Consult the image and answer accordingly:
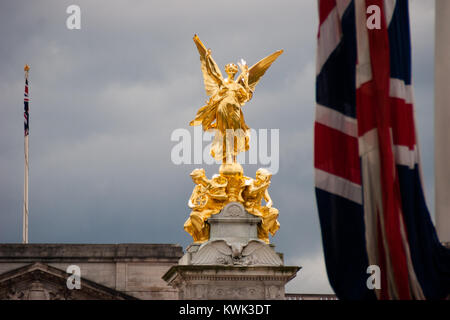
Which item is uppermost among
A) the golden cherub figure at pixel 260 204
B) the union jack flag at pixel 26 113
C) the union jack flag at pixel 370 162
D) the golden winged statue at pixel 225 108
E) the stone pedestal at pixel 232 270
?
the union jack flag at pixel 26 113

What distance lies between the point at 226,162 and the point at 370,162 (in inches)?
898

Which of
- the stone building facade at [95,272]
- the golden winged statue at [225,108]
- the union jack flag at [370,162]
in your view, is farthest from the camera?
the stone building facade at [95,272]

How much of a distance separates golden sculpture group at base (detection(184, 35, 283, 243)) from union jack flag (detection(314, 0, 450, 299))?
21419mm

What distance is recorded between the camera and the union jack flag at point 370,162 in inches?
482

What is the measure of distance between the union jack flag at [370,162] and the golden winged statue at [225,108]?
2226 centimetres

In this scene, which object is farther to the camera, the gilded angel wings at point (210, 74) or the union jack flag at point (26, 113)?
the union jack flag at point (26, 113)

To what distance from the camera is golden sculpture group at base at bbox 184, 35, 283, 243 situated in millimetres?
34250

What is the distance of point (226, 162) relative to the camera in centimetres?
3497

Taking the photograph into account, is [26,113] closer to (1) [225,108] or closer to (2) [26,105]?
(2) [26,105]

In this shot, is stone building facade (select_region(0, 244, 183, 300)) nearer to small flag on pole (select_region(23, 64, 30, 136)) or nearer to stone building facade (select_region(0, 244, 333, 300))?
stone building facade (select_region(0, 244, 333, 300))

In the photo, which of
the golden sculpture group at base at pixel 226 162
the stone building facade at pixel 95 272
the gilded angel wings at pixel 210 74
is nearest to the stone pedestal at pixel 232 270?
the golden sculpture group at base at pixel 226 162

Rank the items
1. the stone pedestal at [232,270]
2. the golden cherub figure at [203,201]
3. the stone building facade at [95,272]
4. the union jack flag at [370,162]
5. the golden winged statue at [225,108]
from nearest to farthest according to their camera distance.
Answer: the union jack flag at [370,162], the stone pedestal at [232,270], the golden cherub figure at [203,201], the golden winged statue at [225,108], the stone building facade at [95,272]

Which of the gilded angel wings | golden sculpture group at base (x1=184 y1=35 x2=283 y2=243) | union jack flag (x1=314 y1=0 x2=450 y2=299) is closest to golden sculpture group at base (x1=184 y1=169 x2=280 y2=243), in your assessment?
golden sculpture group at base (x1=184 y1=35 x2=283 y2=243)

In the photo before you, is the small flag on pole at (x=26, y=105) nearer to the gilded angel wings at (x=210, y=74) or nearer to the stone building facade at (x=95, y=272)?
the stone building facade at (x=95, y=272)
